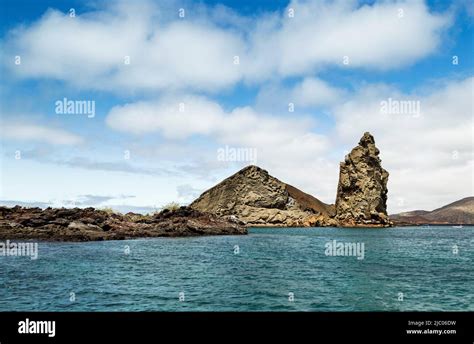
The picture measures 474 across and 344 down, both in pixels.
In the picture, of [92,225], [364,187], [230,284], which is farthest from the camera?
[364,187]

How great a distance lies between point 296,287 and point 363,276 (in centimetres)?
883

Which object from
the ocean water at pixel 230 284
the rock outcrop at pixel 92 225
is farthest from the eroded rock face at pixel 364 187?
the ocean water at pixel 230 284

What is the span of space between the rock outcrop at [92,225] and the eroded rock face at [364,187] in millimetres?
86242

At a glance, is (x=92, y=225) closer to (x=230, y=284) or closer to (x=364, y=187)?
(x=230, y=284)

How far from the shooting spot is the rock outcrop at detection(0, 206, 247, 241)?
252 ft

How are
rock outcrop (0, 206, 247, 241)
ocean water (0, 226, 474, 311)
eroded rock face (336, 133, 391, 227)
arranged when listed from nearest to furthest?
ocean water (0, 226, 474, 311) < rock outcrop (0, 206, 247, 241) < eroded rock face (336, 133, 391, 227)

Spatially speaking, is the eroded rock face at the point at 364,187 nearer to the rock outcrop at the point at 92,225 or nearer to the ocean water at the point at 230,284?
the rock outcrop at the point at 92,225

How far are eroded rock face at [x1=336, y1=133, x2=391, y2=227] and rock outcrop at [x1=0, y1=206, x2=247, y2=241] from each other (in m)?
86.2

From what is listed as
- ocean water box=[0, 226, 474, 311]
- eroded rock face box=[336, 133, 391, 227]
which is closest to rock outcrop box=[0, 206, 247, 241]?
ocean water box=[0, 226, 474, 311]

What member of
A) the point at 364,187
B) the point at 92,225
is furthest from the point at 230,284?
the point at 364,187

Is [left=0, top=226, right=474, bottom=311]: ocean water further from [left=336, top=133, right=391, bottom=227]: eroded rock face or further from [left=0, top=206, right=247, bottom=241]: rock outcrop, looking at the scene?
[left=336, top=133, right=391, bottom=227]: eroded rock face

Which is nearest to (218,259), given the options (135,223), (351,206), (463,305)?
(463,305)

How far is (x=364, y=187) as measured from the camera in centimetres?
18750

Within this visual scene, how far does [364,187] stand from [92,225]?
447 ft
